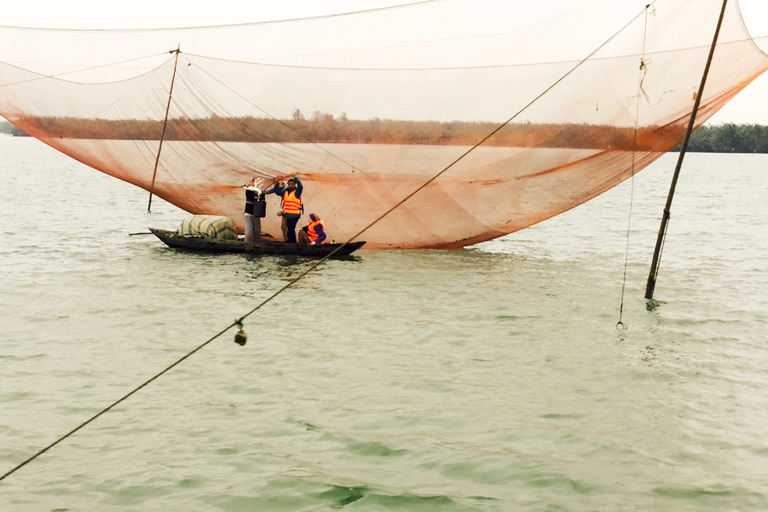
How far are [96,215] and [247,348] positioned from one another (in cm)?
1904

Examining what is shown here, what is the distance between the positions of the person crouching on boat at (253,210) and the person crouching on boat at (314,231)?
3.11 feet

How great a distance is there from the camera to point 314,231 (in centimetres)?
1480

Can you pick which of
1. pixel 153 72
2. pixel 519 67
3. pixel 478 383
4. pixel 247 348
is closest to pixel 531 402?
pixel 478 383

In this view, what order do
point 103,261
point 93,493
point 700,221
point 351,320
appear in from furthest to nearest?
point 700,221 → point 103,261 → point 351,320 → point 93,493

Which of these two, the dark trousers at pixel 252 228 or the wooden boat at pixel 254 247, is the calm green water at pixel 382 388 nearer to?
the wooden boat at pixel 254 247

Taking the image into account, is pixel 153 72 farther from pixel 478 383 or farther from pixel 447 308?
pixel 478 383

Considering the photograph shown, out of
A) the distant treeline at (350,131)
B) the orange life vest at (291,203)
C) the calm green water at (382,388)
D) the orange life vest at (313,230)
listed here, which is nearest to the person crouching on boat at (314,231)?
the orange life vest at (313,230)

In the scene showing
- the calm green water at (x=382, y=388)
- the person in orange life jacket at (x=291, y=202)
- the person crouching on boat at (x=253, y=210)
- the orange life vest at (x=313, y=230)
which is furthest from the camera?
the person crouching on boat at (x=253, y=210)

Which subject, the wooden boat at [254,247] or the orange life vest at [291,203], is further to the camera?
the orange life vest at [291,203]

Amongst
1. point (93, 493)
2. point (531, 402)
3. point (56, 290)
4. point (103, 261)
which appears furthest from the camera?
point (103, 261)

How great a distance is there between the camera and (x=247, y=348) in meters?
8.84

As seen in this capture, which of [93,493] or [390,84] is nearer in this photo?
[93,493]

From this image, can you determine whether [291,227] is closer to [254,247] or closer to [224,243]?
[254,247]

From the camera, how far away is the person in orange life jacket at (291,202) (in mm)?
14672
